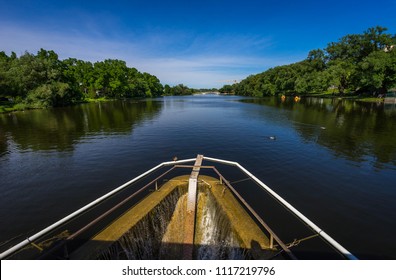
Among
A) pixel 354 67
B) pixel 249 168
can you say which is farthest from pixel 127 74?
pixel 249 168

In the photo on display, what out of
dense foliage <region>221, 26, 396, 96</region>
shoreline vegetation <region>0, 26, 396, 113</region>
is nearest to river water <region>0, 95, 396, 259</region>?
shoreline vegetation <region>0, 26, 396, 113</region>

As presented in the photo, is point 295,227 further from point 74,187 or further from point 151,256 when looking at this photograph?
point 74,187

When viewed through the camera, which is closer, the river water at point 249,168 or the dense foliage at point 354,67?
the river water at point 249,168

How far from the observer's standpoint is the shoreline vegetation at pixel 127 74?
7006 cm

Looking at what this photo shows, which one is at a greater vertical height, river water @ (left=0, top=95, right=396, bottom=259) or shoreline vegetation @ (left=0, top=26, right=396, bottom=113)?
shoreline vegetation @ (left=0, top=26, right=396, bottom=113)

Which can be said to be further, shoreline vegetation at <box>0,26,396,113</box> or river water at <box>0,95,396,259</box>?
shoreline vegetation at <box>0,26,396,113</box>

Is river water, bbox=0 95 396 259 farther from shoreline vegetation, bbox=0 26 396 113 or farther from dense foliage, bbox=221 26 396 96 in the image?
dense foliage, bbox=221 26 396 96

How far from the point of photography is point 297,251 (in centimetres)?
859

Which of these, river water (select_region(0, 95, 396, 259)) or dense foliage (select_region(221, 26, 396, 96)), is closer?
river water (select_region(0, 95, 396, 259))

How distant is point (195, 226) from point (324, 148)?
20819mm

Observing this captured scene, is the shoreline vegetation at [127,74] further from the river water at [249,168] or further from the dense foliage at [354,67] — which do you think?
the river water at [249,168]

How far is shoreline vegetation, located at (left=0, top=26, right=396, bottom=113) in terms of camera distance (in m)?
70.1

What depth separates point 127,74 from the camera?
158 metres

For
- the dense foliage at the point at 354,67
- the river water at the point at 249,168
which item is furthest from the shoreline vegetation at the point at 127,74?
the river water at the point at 249,168
